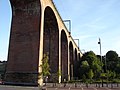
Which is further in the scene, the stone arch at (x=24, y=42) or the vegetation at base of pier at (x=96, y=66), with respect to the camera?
the vegetation at base of pier at (x=96, y=66)

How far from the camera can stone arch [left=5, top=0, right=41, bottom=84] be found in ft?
82.8

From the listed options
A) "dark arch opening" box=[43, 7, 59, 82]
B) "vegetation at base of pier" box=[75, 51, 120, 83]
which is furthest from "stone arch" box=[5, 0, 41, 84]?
"vegetation at base of pier" box=[75, 51, 120, 83]

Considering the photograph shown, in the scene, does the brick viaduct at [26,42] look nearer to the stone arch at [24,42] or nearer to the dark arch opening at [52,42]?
the stone arch at [24,42]

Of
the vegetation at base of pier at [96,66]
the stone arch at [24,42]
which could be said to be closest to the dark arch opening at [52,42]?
the stone arch at [24,42]

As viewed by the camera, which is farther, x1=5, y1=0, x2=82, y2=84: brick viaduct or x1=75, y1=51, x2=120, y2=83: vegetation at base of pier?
x1=75, y1=51, x2=120, y2=83: vegetation at base of pier

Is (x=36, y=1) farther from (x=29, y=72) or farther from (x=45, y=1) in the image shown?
(x=29, y=72)

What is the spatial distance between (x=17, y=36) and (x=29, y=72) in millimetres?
5482

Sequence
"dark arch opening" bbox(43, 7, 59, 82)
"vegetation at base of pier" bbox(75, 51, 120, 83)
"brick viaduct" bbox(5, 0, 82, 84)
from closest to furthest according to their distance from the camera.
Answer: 1. "brick viaduct" bbox(5, 0, 82, 84)
2. "dark arch opening" bbox(43, 7, 59, 82)
3. "vegetation at base of pier" bbox(75, 51, 120, 83)

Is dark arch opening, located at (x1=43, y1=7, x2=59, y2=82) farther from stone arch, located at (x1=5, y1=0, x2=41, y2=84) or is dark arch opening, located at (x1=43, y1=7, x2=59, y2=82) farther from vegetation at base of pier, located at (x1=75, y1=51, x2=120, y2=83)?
vegetation at base of pier, located at (x1=75, y1=51, x2=120, y2=83)

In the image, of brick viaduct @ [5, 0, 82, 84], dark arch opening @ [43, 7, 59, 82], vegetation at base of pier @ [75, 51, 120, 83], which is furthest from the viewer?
vegetation at base of pier @ [75, 51, 120, 83]

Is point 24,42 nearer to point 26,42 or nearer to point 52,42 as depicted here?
point 26,42

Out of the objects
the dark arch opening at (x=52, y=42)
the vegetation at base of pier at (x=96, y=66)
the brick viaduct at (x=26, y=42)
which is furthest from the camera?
the vegetation at base of pier at (x=96, y=66)

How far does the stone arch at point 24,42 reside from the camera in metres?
25.2

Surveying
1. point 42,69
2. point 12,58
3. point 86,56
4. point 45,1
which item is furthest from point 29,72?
point 86,56
